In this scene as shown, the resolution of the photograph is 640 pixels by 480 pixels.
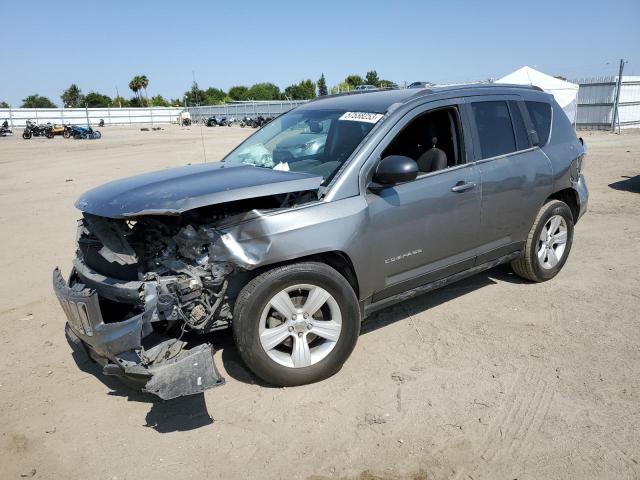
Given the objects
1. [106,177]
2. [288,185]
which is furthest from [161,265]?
[106,177]

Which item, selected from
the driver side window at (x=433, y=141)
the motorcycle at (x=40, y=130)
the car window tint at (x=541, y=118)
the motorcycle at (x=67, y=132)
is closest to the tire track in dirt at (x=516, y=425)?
the driver side window at (x=433, y=141)

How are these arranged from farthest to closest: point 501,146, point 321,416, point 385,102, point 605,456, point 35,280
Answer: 1. point 35,280
2. point 501,146
3. point 385,102
4. point 321,416
5. point 605,456

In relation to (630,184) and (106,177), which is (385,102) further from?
(106,177)

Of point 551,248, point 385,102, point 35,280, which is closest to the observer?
point 385,102

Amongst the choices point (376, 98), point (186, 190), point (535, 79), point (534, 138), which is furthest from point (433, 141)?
point (535, 79)

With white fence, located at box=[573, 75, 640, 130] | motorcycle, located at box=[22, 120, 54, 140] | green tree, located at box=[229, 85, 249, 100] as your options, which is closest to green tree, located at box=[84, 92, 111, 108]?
green tree, located at box=[229, 85, 249, 100]

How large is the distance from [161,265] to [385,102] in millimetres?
2157

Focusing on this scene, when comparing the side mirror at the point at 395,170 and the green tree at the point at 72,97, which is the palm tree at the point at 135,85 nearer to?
the green tree at the point at 72,97

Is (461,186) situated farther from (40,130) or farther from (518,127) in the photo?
(40,130)

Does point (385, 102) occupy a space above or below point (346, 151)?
above

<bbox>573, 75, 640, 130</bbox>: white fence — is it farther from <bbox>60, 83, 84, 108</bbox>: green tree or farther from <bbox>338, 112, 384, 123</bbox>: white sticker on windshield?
<bbox>60, 83, 84, 108</bbox>: green tree

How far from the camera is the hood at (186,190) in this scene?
317cm

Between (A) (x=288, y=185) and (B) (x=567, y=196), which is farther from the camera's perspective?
(B) (x=567, y=196)

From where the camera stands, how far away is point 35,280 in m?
5.74
